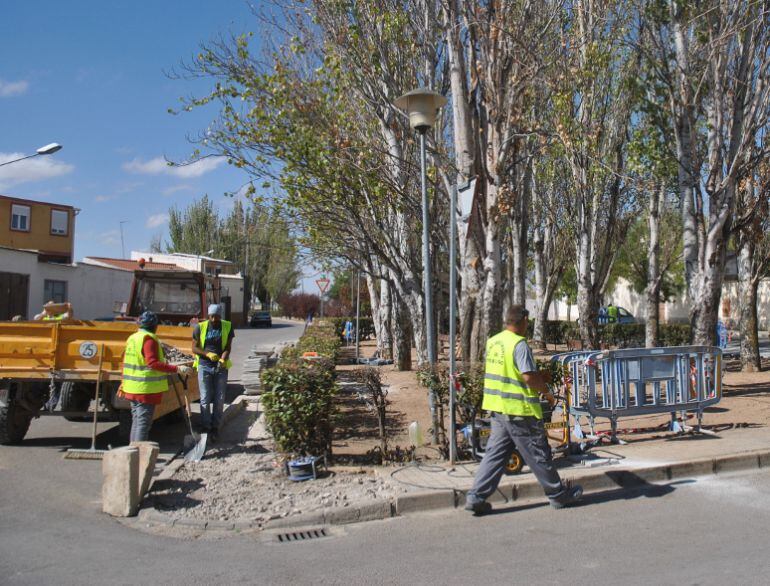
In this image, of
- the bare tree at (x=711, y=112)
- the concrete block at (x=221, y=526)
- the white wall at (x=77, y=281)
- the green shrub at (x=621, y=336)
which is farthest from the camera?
the white wall at (x=77, y=281)

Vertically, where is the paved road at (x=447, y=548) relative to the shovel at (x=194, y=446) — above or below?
below

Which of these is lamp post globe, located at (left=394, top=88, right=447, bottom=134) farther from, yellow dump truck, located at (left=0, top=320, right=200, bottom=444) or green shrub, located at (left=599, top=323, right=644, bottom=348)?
green shrub, located at (left=599, top=323, right=644, bottom=348)

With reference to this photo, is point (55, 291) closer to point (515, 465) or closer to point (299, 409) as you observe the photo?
point (299, 409)

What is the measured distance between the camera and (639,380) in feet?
27.9

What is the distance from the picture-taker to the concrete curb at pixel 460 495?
5.73 meters

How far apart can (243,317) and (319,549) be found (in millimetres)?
49122

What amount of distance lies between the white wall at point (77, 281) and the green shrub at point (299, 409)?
26.4m

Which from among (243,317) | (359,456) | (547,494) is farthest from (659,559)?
(243,317)

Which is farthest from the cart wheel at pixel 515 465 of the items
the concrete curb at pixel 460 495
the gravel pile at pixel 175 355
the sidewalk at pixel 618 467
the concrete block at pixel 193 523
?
the gravel pile at pixel 175 355

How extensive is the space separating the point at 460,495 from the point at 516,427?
833mm

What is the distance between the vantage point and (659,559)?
15.6ft

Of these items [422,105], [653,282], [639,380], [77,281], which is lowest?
[639,380]

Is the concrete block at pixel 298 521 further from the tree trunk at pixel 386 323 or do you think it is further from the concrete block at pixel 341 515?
the tree trunk at pixel 386 323

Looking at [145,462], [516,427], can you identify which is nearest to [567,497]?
[516,427]
